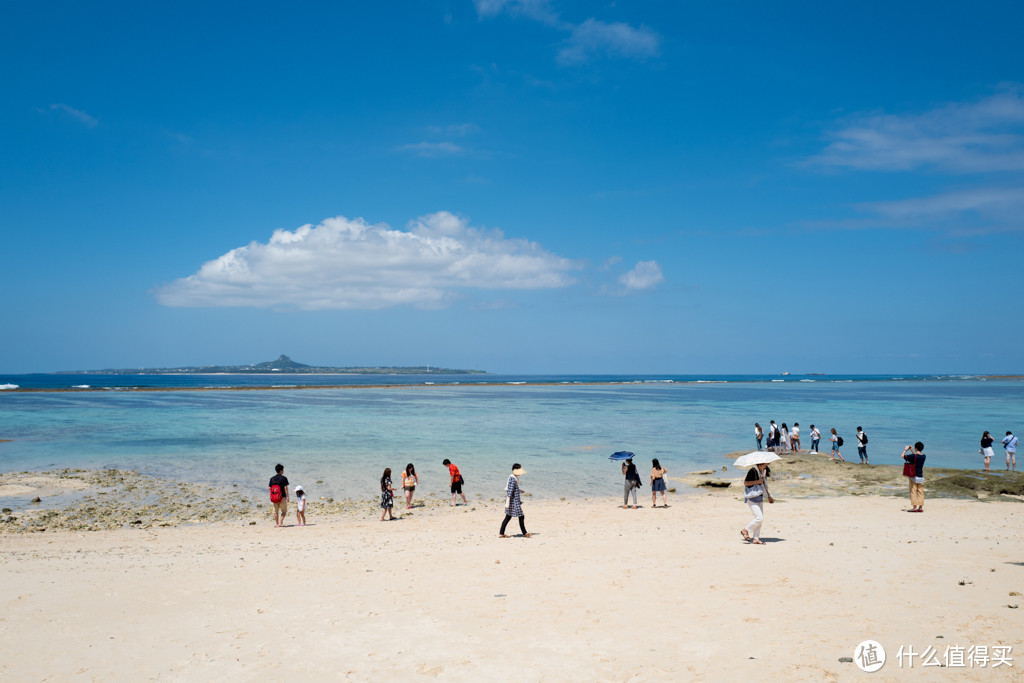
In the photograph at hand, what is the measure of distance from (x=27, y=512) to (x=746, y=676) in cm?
2258

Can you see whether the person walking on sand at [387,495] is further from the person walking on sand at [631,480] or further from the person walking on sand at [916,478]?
the person walking on sand at [916,478]

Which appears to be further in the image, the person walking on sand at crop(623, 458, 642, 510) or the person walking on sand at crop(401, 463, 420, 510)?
the person walking on sand at crop(401, 463, 420, 510)

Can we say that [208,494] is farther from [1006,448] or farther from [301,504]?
[1006,448]

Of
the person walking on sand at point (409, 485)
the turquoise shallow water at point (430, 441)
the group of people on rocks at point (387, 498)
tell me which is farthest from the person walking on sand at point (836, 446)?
the person walking on sand at point (409, 485)

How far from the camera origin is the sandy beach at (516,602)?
324 inches

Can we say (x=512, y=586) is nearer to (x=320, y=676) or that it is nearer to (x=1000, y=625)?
(x=320, y=676)

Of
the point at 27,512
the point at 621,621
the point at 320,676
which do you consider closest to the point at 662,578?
the point at 621,621

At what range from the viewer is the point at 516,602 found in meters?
10.7

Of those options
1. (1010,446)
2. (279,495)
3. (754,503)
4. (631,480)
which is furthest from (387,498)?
(1010,446)

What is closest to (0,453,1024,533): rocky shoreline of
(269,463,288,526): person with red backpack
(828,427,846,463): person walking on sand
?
(269,463,288,526): person with red backpack

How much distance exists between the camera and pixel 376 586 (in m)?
11.7

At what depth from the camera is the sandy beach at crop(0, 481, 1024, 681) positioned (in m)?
8.23

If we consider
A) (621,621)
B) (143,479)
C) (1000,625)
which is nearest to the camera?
(1000,625)

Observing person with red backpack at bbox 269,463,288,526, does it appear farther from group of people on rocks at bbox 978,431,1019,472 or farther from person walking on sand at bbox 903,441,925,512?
group of people on rocks at bbox 978,431,1019,472
